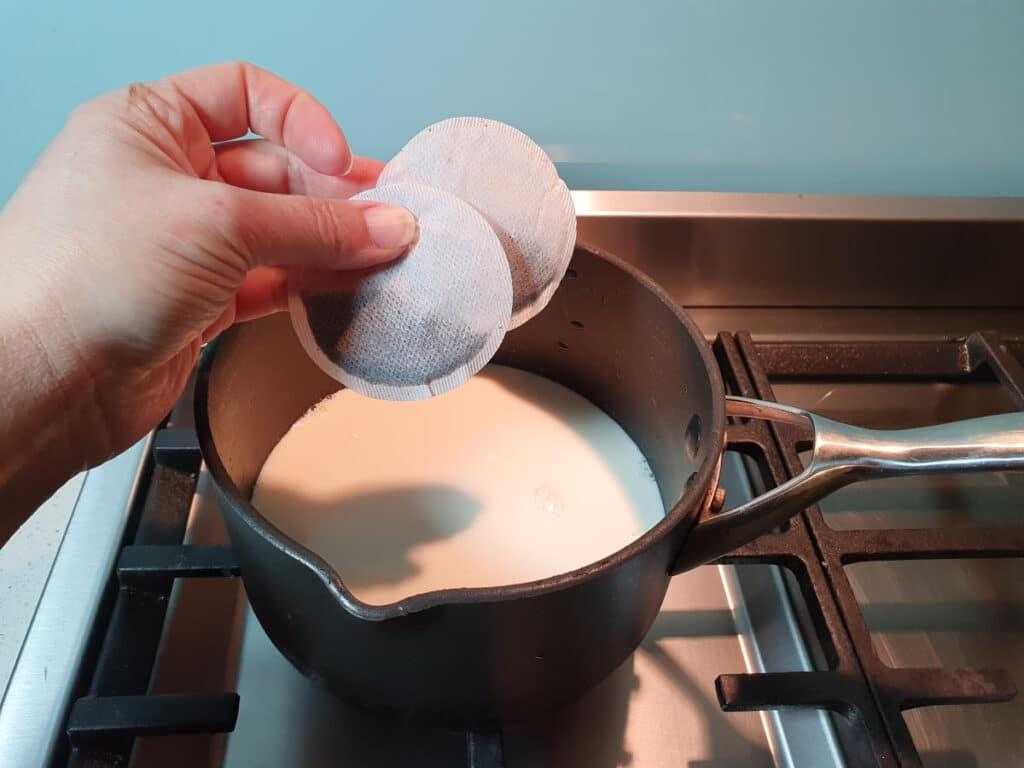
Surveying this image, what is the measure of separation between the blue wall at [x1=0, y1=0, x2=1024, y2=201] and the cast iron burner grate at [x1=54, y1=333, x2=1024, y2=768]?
270 mm

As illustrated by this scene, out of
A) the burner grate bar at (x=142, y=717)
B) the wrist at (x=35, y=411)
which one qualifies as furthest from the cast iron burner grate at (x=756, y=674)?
the wrist at (x=35, y=411)

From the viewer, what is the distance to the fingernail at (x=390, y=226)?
15.8 inches

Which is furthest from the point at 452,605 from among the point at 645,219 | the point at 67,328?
the point at 645,219

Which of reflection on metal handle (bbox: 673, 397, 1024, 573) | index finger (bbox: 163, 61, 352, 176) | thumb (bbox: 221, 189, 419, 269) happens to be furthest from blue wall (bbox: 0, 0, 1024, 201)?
reflection on metal handle (bbox: 673, 397, 1024, 573)

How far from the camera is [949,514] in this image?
2.05 feet

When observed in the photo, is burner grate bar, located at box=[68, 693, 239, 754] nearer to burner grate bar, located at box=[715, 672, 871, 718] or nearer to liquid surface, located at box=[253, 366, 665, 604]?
liquid surface, located at box=[253, 366, 665, 604]

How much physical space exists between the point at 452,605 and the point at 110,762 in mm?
246

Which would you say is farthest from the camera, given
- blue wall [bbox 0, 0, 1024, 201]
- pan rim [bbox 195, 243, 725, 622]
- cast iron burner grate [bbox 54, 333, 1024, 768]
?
blue wall [bbox 0, 0, 1024, 201]

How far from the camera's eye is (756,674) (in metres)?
0.45

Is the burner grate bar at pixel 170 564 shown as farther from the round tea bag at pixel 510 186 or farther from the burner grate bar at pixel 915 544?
the burner grate bar at pixel 915 544

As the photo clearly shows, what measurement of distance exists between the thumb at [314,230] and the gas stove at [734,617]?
0.67 ft

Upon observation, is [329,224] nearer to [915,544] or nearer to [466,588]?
[466,588]

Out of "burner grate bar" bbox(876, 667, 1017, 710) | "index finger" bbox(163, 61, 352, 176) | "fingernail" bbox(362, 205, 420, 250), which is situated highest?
"index finger" bbox(163, 61, 352, 176)

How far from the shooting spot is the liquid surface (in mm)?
512
